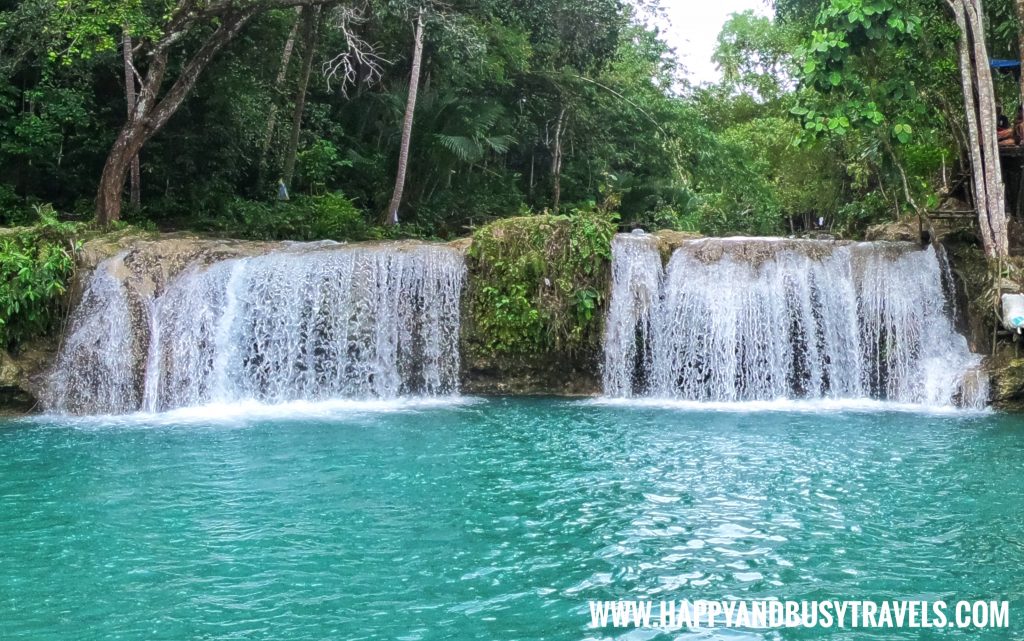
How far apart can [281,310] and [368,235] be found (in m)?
6.15

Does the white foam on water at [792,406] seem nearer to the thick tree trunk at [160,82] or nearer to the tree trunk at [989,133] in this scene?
the tree trunk at [989,133]

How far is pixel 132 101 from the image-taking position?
52.9ft

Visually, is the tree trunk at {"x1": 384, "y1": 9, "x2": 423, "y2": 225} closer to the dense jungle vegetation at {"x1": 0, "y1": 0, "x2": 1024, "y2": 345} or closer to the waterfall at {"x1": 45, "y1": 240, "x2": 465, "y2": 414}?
the dense jungle vegetation at {"x1": 0, "y1": 0, "x2": 1024, "y2": 345}

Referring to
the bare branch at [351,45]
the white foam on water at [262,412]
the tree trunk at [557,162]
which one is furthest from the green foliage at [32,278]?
the tree trunk at [557,162]

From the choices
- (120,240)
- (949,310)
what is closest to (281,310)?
(120,240)

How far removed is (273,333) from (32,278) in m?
2.99

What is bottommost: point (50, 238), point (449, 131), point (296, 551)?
point (296, 551)

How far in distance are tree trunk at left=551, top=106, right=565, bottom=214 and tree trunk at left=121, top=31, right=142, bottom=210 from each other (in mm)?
9532

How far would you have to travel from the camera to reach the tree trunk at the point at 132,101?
15.0m

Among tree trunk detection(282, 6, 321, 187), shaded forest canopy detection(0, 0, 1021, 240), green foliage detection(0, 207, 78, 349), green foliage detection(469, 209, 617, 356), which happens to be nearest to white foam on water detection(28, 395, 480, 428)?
green foliage detection(469, 209, 617, 356)

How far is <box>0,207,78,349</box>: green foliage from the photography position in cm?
1161

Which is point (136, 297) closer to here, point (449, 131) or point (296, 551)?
point (296, 551)

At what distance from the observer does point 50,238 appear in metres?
12.2

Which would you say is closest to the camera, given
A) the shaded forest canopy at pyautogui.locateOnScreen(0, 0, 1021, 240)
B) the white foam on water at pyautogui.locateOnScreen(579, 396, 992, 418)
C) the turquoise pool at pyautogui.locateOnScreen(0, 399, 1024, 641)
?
the turquoise pool at pyautogui.locateOnScreen(0, 399, 1024, 641)
